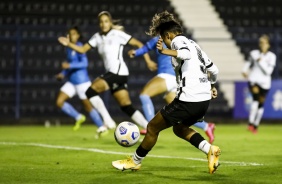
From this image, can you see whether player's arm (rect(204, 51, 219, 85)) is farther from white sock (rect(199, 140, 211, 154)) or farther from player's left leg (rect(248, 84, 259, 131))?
player's left leg (rect(248, 84, 259, 131))

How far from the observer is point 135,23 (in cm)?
2412

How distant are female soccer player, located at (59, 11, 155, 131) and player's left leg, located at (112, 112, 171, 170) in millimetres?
4582

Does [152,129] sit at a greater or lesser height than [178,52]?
lesser

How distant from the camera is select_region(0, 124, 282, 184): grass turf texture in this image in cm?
848

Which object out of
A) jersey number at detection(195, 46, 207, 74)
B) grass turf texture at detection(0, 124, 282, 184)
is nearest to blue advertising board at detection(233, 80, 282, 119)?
grass turf texture at detection(0, 124, 282, 184)

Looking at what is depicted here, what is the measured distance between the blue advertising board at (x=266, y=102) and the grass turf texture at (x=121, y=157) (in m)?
7.38

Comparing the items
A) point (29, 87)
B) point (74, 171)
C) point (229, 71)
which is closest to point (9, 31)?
point (29, 87)

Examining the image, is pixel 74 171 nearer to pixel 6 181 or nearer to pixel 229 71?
pixel 6 181

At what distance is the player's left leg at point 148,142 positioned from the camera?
28.9 feet

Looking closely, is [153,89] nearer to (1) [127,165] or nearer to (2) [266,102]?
(1) [127,165]

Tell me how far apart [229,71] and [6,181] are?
16.3 m

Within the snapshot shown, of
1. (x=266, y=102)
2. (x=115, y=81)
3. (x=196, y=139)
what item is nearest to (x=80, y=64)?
(x=115, y=81)

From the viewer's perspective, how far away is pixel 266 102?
22.3 m

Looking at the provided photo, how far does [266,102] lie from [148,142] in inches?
545
